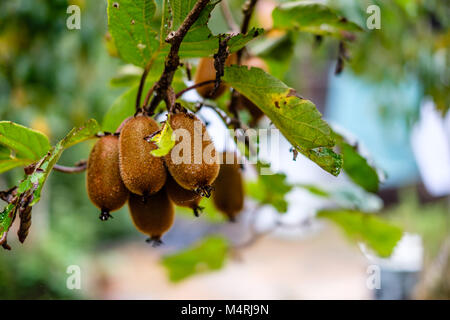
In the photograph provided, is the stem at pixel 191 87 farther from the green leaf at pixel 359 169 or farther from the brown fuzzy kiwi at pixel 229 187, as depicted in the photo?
the green leaf at pixel 359 169

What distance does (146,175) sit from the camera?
60 cm

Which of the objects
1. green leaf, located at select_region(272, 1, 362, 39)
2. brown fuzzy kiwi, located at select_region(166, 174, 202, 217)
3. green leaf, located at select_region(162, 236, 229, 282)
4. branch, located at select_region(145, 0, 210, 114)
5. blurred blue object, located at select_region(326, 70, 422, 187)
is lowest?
green leaf, located at select_region(162, 236, 229, 282)

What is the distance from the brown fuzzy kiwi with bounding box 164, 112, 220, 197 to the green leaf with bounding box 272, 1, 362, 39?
1.27 ft

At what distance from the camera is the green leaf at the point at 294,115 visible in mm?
613

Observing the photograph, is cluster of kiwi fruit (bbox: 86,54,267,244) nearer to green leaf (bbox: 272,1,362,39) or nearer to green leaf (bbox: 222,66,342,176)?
green leaf (bbox: 222,66,342,176)

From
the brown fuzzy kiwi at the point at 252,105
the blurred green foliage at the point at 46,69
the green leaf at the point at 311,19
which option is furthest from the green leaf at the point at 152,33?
the blurred green foliage at the point at 46,69

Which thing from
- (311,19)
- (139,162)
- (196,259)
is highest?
(311,19)

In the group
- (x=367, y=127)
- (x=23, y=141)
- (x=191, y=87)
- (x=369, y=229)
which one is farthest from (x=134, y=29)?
(x=367, y=127)

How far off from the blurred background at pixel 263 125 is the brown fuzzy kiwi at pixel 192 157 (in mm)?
414

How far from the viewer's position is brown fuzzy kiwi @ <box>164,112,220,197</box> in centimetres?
58

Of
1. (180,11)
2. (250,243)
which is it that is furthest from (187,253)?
(180,11)

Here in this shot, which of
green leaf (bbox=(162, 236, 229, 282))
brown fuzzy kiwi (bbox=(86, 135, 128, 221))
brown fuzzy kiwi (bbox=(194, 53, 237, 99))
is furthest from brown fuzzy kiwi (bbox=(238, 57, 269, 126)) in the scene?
green leaf (bbox=(162, 236, 229, 282))

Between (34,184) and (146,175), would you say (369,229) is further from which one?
(34,184)

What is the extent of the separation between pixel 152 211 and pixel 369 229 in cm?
81
